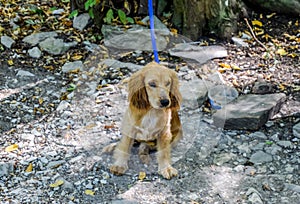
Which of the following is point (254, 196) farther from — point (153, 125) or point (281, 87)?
point (281, 87)

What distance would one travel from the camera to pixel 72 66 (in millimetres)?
4598

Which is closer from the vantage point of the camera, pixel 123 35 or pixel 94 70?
pixel 94 70

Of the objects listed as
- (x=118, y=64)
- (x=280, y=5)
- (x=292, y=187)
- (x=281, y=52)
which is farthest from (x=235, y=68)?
(x=292, y=187)

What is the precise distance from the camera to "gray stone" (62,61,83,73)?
4.56 m

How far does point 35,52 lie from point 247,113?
6.57 ft

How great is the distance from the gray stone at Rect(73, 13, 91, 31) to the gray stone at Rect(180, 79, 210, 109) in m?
1.72

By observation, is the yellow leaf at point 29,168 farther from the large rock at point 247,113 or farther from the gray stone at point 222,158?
the large rock at point 247,113

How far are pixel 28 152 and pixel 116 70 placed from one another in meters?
0.89

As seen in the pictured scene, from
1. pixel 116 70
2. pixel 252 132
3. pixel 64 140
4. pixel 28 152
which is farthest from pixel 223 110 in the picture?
pixel 28 152

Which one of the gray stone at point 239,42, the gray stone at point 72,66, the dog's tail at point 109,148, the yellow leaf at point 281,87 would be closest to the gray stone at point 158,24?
the gray stone at point 239,42

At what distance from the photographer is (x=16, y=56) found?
15.7 feet

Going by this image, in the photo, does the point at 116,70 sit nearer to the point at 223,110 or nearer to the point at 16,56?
the point at 223,110

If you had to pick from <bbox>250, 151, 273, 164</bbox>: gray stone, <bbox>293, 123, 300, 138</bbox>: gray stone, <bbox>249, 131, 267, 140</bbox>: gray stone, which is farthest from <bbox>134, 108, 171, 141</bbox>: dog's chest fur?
<bbox>293, 123, 300, 138</bbox>: gray stone

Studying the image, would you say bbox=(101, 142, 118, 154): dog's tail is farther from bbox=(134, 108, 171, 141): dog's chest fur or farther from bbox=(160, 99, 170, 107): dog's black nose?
bbox=(160, 99, 170, 107): dog's black nose
